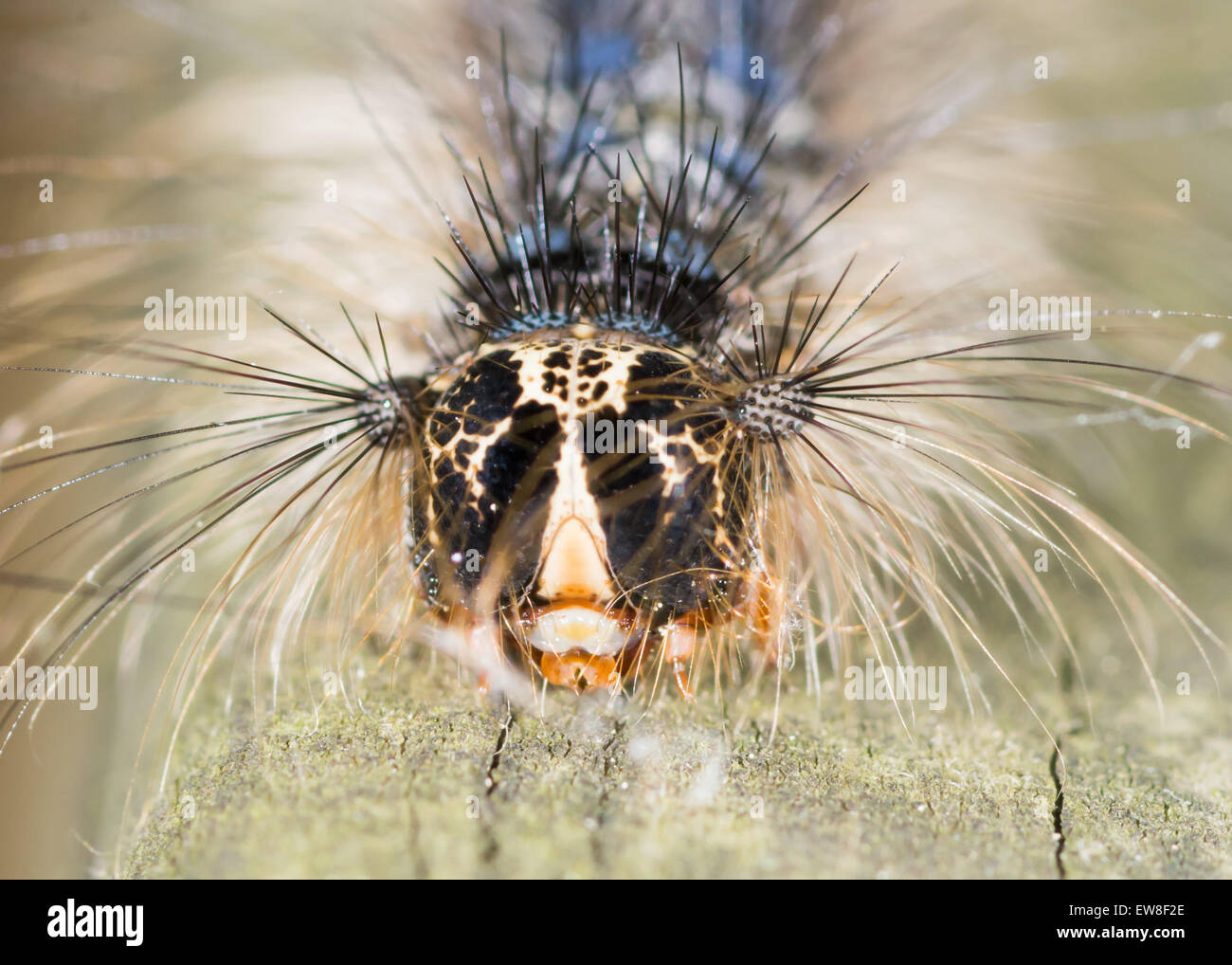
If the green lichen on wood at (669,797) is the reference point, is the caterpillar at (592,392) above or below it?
above

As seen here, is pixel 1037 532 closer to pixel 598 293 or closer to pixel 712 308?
pixel 712 308

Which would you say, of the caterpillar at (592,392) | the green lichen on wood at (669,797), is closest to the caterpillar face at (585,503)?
the caterpillar at (592,392)

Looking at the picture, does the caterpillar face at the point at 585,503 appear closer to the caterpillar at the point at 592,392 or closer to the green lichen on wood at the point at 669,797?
the caterpillar at the point at 592,392

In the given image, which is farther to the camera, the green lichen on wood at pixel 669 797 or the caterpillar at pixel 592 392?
the caterpillar at pixel 592 392

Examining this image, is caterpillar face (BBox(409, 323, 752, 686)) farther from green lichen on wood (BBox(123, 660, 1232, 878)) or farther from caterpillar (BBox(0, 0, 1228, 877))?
green lichen on wood (BBox(123, 660, 1232, 878))

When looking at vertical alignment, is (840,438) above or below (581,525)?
above

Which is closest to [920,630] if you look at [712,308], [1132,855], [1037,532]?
[1037,532]
